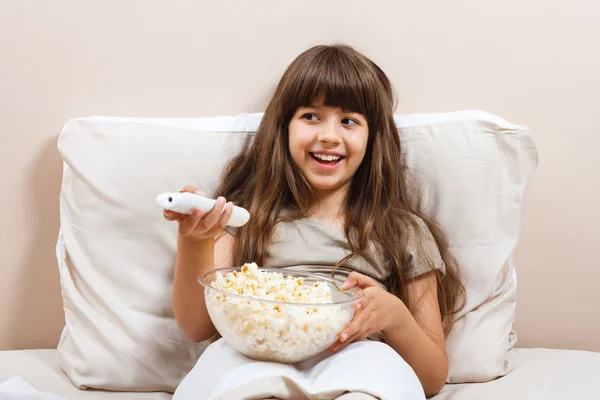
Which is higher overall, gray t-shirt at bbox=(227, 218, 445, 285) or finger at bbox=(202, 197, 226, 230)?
finger at bbox=(202, 197, 226, 230)

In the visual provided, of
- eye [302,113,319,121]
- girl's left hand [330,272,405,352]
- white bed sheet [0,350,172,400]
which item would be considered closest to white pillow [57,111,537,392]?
white bed sheet [0,350,172,400]

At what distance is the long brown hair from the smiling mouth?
56 millimetres

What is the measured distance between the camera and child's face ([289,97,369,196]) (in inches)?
51.7

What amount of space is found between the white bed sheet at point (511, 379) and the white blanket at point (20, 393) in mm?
120

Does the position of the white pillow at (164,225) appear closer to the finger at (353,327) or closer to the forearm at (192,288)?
the forearm at (192,288)

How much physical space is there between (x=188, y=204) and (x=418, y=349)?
506mm

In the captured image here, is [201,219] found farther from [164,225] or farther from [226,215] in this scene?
[164,225]

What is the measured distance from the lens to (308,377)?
1058mm

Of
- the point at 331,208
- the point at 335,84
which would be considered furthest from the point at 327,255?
the point at 335,84

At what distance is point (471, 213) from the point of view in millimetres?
1397

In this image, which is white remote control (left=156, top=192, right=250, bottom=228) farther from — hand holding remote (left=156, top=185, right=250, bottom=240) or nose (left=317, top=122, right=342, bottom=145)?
nose (left=317, top=122, right=342, bottom=145)

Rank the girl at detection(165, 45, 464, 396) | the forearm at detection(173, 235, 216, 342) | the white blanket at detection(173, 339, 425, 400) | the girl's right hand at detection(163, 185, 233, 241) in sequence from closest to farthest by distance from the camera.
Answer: the white blanket at detection(173, 339, 425, 400)
the girl's right hand at detection(163, 185, 233, 241)
the forearm at detection(173, 235, 216, 342)
the girl at detection(165, 45, 464, 396)

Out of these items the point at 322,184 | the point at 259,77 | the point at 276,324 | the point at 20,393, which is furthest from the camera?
the point at 259,77

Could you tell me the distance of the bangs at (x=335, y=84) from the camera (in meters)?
1.31
